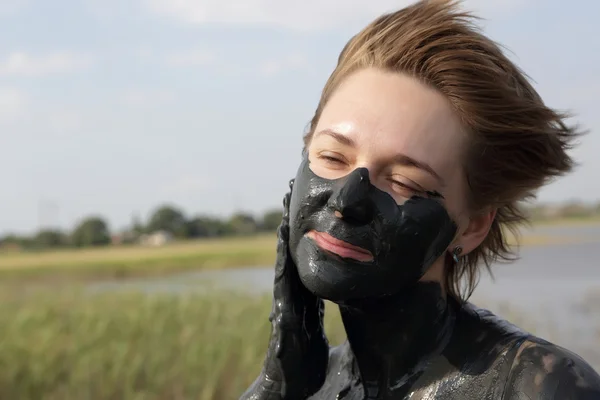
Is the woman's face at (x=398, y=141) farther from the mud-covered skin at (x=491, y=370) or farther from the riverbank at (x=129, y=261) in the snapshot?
the riverbank at (x=129, y=261)

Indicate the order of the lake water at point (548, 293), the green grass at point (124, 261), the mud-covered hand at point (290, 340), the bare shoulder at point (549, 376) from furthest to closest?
the green grass at point (124, 261) < the lake water at point (548, 293) < the mud-covered hand at point (290, 340) < the bare shoulder at point (549, 376)

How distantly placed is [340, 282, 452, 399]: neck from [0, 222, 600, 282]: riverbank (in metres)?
10.4

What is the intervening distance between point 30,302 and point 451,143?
20.4 feet

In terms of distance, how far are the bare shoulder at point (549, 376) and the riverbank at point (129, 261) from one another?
10579 mm

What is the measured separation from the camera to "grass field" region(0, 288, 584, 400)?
392 cm

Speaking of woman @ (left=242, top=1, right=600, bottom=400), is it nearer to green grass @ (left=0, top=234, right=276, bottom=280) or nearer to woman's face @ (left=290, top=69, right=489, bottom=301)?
woman's face @ (left=290, top=69, right=489, bottom=301)

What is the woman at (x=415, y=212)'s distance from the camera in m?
1.26

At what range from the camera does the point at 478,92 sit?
4.37 ft

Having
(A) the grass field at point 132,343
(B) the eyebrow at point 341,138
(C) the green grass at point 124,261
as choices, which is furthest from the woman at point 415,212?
(C) the green grass at point 124,261

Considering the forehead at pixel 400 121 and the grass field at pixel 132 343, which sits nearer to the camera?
the forehead at pixel 400 121

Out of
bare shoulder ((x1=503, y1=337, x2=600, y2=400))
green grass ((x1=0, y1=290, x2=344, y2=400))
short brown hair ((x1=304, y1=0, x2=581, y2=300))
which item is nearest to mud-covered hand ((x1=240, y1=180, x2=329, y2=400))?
short brown hair ((x1=304, y1=0, x2=581, y2=300))

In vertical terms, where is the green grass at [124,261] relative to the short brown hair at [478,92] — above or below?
below

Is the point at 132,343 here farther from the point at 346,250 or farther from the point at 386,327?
the point at 346,250

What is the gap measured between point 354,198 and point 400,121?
0.61ft
